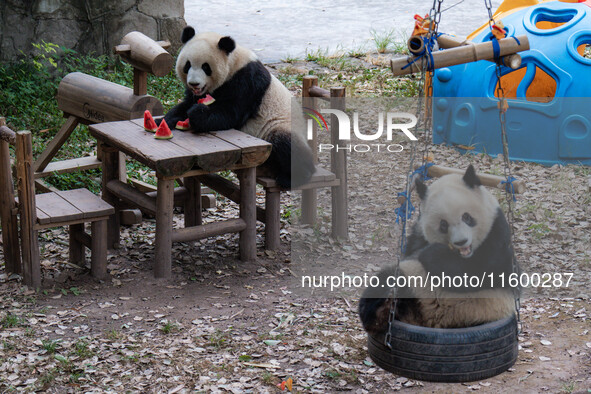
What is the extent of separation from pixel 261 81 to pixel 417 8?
645 centimetres

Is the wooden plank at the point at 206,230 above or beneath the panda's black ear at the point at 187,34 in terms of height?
beneath

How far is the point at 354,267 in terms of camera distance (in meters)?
5.02

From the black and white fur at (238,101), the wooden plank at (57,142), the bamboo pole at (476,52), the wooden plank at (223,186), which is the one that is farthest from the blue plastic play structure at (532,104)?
the bamboo pole at (476,52)

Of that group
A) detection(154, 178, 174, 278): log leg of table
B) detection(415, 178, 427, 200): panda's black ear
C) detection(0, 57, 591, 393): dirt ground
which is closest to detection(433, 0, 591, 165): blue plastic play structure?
detection(0, 57, 591, 393): dirt ground

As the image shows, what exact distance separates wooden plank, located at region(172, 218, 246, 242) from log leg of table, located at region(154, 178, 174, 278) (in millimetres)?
93

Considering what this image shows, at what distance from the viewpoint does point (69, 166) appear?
615cm

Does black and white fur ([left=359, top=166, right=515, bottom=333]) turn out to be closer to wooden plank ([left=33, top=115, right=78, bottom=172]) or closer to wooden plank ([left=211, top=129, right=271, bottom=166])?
wooden plank ([left=211, top=129, right=271, bottom=166])

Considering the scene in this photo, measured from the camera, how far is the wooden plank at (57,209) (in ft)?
15.0

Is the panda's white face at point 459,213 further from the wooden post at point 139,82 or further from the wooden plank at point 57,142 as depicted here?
the wooden plank at point 57,142

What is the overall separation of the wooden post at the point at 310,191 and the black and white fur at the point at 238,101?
0.65 ft

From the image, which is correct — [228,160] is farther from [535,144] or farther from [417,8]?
[417,8]

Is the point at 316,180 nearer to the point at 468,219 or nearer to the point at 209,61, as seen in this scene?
the point at 209,61

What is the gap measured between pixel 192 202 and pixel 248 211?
0.61 meters

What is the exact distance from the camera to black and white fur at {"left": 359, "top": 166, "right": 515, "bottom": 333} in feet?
9.96
